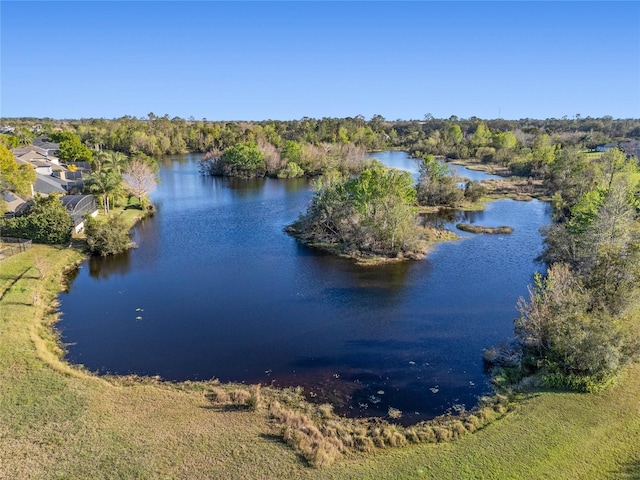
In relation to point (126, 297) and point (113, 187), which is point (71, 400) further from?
point (113, 187)

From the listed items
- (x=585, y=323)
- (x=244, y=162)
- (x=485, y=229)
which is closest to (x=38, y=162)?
(x=244, y=162)

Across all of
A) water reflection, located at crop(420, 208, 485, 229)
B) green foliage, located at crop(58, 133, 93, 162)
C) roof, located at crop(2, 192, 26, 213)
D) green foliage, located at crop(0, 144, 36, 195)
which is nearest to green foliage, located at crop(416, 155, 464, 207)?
A: water reflection, located at crop(420, 208, 485, 229)

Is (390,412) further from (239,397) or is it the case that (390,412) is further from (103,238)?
(103,238)

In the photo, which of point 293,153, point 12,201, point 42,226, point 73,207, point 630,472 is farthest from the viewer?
point 293,153

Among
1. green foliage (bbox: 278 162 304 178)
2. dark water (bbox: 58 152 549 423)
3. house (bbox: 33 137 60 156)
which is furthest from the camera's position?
green foliage (bbox: 278 162 304 178)

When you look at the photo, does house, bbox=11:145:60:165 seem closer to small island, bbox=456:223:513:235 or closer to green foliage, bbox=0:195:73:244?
green foliage, bbox=0:195:73:244

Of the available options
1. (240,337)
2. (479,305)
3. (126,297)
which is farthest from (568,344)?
(126,297)

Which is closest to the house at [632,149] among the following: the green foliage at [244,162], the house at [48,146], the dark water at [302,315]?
the dark water at [302,315]
